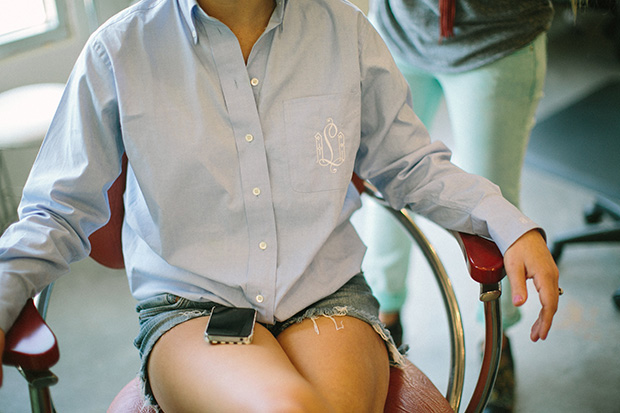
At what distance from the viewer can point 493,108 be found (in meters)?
1.57

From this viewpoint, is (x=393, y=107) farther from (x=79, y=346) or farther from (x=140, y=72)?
(x=79, y=346)

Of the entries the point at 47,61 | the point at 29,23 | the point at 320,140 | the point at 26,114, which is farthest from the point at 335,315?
the point at 29,23

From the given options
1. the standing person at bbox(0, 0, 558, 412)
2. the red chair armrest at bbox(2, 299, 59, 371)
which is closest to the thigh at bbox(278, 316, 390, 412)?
the standing person at bbox(0, 0, 558, 412)

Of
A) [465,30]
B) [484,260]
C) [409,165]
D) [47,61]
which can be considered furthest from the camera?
[47,61]

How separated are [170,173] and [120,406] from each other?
454 mm

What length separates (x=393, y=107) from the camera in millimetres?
1255

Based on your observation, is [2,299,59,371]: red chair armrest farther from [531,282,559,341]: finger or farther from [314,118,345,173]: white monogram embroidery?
[531,282,559,341]: finger

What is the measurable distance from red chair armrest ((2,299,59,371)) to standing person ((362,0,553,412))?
1.12 m

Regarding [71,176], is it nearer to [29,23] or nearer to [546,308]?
[546,308]

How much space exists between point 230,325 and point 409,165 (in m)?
0.48

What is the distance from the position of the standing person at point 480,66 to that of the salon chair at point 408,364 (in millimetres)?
382

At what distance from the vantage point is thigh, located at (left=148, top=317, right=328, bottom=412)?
95 centimetres

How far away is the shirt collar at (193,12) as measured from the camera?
1.08 meters

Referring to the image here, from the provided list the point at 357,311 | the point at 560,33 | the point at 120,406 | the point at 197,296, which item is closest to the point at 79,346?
the point at 120,406
